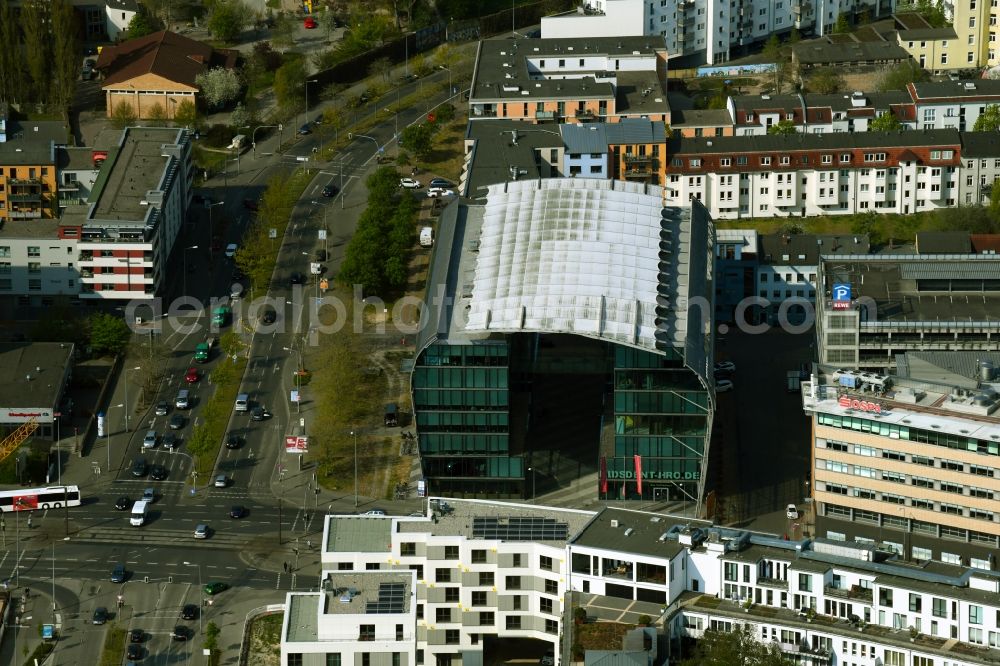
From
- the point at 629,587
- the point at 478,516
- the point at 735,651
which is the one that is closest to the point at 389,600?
the point at 478,516

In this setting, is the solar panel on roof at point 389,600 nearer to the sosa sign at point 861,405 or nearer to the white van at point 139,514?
the white van at point 139,514

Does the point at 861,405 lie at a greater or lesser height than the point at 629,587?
greater

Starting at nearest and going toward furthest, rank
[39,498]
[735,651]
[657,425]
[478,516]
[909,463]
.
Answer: [735,651], [478,516], [909,463], [657,425], [39,498]

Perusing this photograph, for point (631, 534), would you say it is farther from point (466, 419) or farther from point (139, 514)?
point (139, 514)

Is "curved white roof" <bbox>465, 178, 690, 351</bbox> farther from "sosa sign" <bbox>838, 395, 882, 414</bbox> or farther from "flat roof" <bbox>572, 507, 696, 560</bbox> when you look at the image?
"flat roof" <bbox>572, 507, 696, 560</bbox>

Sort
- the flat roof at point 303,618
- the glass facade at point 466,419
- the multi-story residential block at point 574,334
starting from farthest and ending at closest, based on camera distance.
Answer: the glass facade at point 466,419 < the multi-story residential block at point 574,334 < the flat roof at point 303,618

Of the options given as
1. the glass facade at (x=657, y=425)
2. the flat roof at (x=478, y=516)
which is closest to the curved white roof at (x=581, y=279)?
the glass facade at (x=657, y=425)

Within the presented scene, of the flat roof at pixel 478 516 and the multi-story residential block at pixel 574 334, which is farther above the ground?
the multi-story residential block at pixel 574 334
